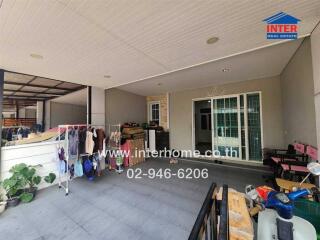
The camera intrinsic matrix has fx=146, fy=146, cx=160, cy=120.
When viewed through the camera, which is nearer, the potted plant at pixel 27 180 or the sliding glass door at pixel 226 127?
the potted plant at pixel 27 180

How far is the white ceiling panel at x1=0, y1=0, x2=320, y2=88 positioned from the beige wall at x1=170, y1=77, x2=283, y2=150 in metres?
2.54

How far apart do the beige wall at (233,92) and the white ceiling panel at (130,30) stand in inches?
99.8

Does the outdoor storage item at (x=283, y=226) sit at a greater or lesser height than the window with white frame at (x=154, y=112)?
lesser

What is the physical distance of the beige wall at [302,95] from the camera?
2.24 meters

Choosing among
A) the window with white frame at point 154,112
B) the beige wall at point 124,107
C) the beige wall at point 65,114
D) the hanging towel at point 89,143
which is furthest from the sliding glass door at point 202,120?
the beige wall at point 65,114

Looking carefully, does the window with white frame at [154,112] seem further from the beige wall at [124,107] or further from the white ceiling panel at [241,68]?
the white ceiling panel at [241,68]

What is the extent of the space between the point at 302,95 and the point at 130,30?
3032 millimetres

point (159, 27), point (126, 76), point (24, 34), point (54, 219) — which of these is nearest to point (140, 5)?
point (159, 27)

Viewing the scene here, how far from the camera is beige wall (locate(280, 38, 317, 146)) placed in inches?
88.3

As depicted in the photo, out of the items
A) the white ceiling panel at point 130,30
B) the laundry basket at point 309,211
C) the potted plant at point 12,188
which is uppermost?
the white ceiling panel at point 130,30

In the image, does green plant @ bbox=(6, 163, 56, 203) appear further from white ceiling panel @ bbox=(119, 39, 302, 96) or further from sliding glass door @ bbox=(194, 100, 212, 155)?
sliding glass door @ bbox=(194, 100, 212, 155)

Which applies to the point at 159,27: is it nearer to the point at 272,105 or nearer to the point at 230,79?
the point at 230,79

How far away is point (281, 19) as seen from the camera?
5.68 ft

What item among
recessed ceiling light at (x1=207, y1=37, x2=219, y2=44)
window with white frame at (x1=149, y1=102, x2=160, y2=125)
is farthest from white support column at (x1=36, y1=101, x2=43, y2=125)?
recessed ceiling light at (x1=207, y1=37, x2=219, y2=44)
